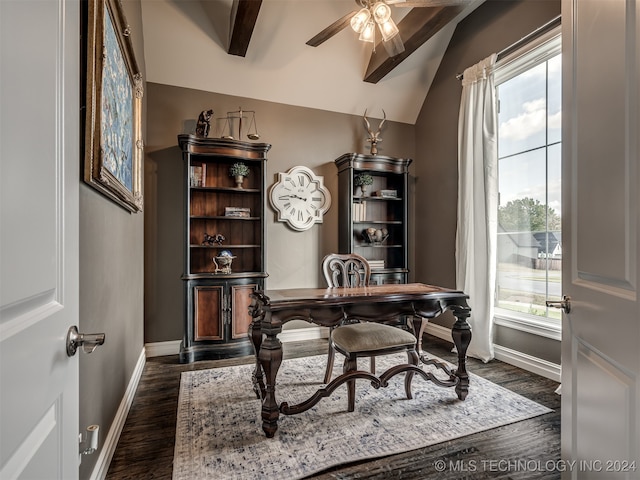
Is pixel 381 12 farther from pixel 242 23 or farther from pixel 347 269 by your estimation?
pixel 347 269

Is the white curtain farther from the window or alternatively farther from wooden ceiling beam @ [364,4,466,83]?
wooden ceiling beam @ [364,4,466,83]

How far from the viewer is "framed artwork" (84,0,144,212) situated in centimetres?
129

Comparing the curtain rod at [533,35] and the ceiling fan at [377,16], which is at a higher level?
the curtain rod at [533,35]

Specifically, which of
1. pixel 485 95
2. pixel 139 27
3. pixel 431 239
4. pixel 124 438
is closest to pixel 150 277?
pixel 124 438

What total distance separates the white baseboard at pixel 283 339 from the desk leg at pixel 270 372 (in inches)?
71.5

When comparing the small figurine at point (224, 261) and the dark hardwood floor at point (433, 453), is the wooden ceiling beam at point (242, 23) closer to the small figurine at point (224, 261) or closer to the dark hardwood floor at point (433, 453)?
the small figurine at point (224, 261)

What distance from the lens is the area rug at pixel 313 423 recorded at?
1642mm

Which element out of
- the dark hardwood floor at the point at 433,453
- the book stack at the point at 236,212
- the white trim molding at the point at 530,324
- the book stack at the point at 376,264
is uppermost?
the book stack at the point at 236,212

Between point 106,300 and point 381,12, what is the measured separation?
243 cm

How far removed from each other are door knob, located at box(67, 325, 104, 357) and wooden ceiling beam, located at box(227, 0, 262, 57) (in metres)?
2.78

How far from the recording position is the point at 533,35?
273 centimetres

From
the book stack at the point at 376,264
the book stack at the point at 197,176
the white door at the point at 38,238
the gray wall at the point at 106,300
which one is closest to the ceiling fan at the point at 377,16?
the gray wall at the point at 106,300

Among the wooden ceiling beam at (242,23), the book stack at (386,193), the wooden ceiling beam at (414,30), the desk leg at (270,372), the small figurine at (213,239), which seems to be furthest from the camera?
the book stack at (386,193)

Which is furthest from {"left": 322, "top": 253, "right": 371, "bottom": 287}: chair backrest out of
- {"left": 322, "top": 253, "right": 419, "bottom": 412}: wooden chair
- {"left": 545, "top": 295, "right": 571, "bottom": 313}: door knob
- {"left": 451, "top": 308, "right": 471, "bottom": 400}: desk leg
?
{"left": 545, "top": 295, "right": 571, "bottom": 313}: door knob
